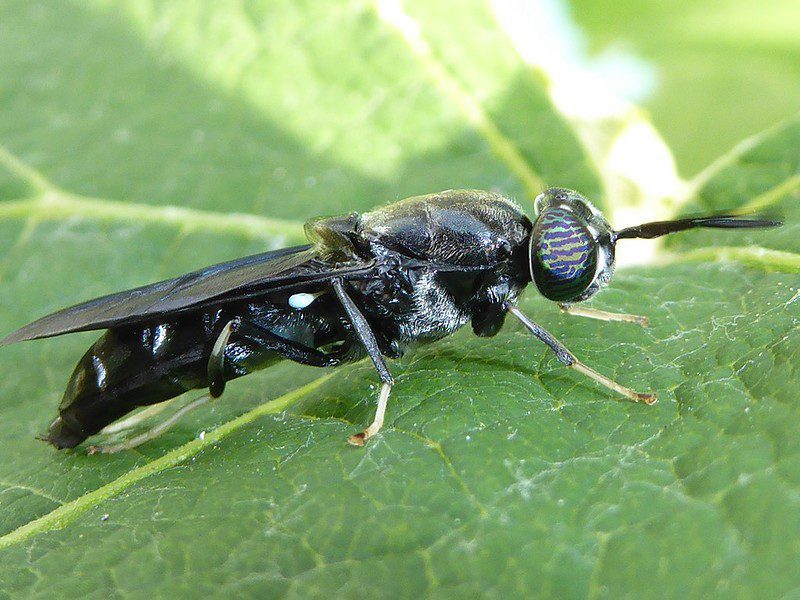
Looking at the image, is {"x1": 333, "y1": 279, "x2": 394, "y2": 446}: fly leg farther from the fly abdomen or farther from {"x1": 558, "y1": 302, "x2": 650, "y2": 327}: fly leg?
{"x1": 558, "y1": 302, "x2": 650, "y2": 327}: fly leg

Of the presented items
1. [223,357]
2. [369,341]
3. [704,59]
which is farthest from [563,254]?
[704,59]

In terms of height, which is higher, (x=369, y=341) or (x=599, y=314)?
(x=369, y=341)

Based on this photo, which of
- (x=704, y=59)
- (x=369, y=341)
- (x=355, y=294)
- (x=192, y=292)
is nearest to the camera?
(x=192, y=292)

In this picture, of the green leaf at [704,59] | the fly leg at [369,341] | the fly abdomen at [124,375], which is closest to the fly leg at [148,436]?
the fly abdomen at [124,375]

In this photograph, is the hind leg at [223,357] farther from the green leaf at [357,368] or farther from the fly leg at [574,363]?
the fly leg at [574,363]

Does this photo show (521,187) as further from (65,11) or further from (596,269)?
(65,11)

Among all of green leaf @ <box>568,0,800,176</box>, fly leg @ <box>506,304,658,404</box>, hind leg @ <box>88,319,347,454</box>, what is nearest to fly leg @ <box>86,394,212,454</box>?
hind leg @ <box>88,319,347,454</box>

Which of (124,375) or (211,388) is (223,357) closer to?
(211,388)
